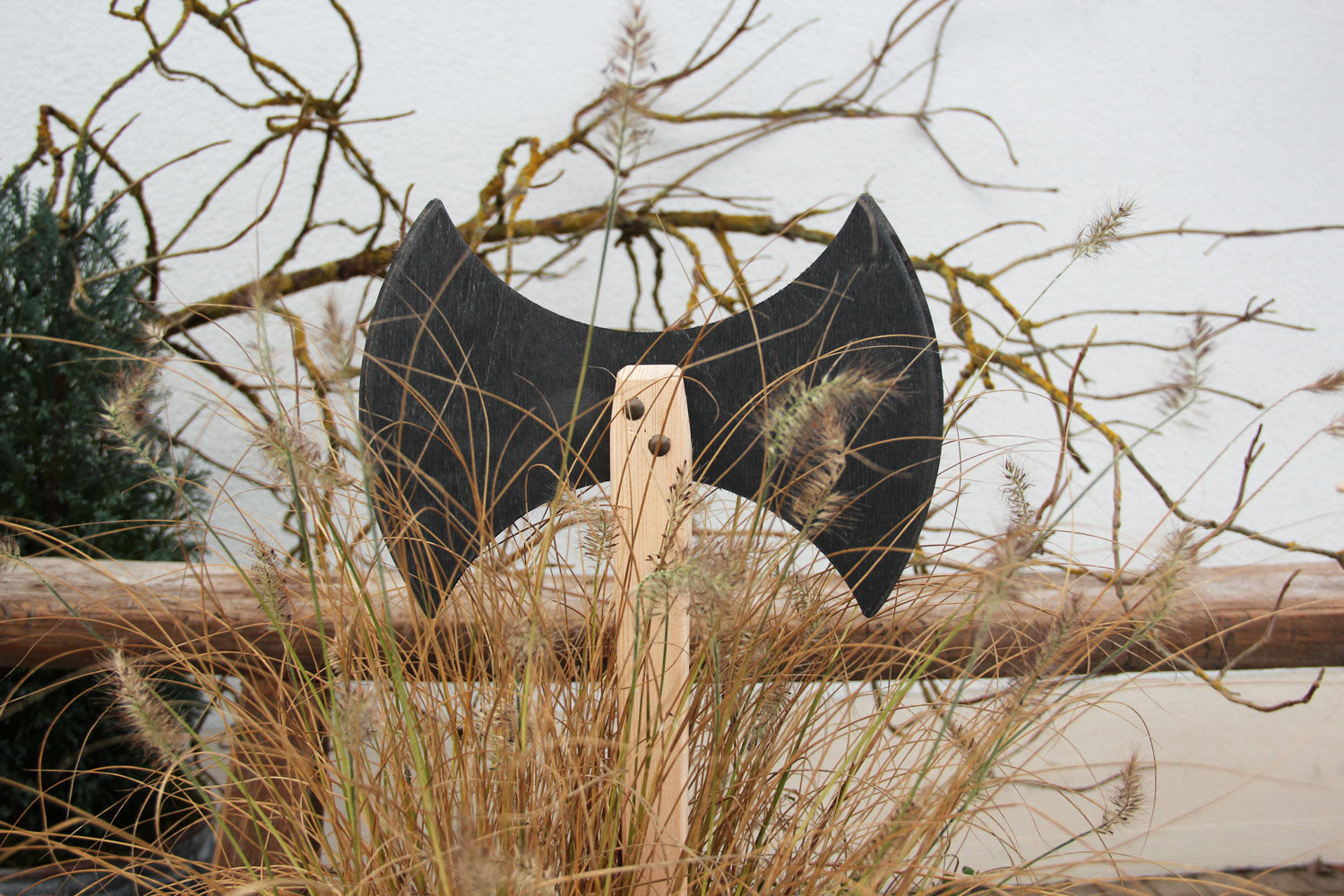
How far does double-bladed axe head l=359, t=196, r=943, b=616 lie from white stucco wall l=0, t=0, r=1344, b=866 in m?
0.85

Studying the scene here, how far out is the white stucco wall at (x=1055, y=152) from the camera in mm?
1463

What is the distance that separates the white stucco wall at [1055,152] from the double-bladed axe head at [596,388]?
2.79 feet

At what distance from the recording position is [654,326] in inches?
62.4

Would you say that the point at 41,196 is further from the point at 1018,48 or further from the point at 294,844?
the point at 1018,48

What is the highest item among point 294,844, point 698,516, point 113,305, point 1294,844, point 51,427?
point 113,305

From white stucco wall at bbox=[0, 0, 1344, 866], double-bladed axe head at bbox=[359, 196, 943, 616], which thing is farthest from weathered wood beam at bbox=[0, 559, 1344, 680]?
white stucco wall at bbox=[0, 0, 1344, 866]

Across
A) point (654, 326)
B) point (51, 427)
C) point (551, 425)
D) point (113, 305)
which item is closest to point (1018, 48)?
point (654, 326)

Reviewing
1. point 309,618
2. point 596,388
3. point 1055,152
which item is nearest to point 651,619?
point 596,388

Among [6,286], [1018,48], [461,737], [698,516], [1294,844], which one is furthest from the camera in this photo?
[1294,844]

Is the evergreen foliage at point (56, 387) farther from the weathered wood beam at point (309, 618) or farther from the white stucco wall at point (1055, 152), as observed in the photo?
the white stucco wall at point (1055, 152)

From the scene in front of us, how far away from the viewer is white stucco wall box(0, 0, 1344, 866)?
1.46m

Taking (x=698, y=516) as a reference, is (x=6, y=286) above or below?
above

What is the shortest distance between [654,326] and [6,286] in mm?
894

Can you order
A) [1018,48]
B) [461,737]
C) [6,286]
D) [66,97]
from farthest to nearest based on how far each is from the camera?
[1018,48], [66,97], [6,286], [461,737]
